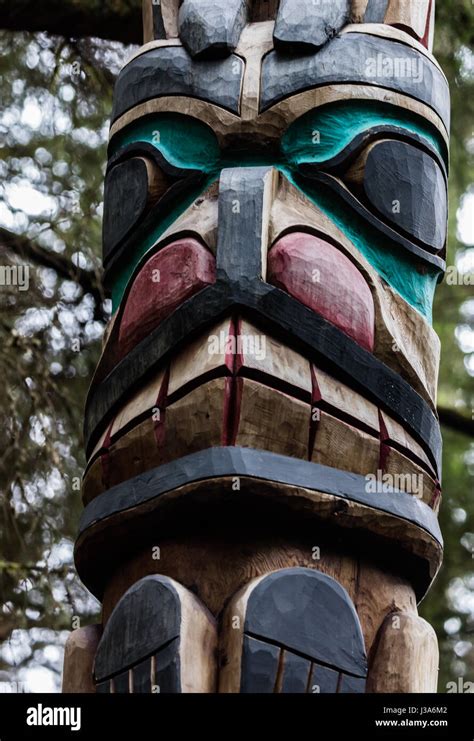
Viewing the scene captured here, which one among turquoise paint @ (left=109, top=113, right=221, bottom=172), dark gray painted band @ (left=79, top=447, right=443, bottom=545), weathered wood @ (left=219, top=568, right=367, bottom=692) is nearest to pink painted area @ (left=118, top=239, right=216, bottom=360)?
turquoise paint @ (left=109, top=113, right=221, bottom=172)

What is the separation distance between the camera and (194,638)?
2.22 metres

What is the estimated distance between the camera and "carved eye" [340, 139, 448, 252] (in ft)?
8.94

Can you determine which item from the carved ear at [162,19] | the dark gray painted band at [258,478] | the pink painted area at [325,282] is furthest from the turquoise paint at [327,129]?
the dark gray painted band at [258,478]

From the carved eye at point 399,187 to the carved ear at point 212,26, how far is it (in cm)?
42

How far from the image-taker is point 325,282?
101 inches

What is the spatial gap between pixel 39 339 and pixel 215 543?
2023mm

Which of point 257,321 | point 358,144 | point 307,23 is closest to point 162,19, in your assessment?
point 307,23

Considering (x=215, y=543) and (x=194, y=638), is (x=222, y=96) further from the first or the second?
(x=194, y=638)

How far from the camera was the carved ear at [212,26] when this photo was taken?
2.88 metres

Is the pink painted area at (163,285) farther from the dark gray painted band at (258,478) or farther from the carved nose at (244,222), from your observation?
the dark gray painted band at (258,478)

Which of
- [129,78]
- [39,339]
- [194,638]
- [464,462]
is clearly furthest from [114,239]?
[464,462]

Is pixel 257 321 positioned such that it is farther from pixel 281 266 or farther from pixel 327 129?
pixel 327 129
